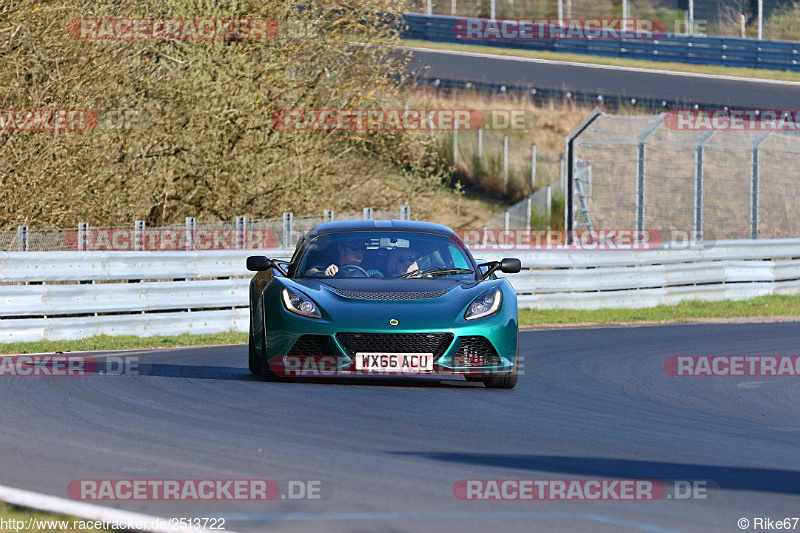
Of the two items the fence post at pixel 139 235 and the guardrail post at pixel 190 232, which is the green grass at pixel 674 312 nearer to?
the guardrail post at pixel 190 232

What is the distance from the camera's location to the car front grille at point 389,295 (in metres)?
9.65

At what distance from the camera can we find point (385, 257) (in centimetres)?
1062

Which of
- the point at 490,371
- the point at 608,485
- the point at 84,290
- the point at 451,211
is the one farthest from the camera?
the point at 451,211

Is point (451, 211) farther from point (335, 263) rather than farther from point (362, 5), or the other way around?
point (335, 263)

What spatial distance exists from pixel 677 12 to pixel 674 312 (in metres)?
34.0

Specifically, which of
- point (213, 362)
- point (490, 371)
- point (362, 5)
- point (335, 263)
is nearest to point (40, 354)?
point (213, 362)

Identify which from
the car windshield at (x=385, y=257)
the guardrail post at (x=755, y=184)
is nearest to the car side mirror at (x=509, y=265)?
the car windshield at (x=385, y=257)

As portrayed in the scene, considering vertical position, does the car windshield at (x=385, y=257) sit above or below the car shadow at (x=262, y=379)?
above

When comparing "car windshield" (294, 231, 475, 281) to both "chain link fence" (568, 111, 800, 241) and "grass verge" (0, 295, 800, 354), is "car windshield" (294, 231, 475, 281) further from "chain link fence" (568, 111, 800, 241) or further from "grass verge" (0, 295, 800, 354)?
"chain link fence" (568, 111, 800, 241)

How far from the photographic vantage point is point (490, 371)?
31.8 feet

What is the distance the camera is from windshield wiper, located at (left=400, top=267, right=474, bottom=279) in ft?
34.3

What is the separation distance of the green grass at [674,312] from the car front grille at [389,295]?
9042mm

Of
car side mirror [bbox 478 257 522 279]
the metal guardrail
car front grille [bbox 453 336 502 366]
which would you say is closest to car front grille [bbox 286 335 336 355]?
car front grille [bbox 453 336 502 366]

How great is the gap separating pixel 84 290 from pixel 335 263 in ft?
17.4
